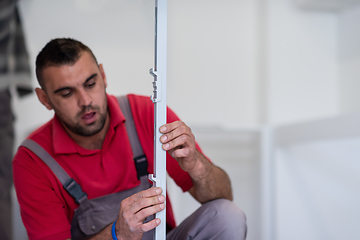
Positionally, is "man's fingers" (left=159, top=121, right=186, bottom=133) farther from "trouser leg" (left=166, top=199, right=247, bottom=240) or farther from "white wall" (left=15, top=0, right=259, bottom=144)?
"white wall" (left=15, top=0, right=259, bottom=144)

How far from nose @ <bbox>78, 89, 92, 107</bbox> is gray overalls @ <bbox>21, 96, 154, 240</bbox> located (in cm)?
10

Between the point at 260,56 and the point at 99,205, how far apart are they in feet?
4.39

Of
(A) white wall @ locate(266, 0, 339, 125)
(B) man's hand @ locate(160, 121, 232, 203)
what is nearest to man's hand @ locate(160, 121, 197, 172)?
(B) man's hand @ locate(160, 121, 232, 203)

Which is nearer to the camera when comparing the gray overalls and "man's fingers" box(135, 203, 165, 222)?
"man's fingers" box(135, 203, 165, 222)

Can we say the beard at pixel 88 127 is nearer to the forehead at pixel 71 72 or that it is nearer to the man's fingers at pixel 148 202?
the forehead at pixel 71 72

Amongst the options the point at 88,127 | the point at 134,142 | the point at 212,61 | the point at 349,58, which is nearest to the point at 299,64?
the point at 349,58

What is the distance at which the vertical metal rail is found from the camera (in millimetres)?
654

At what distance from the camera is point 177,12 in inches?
74.8

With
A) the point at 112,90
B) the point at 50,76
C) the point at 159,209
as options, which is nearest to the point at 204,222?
the point at 159,209

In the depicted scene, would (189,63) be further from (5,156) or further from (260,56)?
(5,156)

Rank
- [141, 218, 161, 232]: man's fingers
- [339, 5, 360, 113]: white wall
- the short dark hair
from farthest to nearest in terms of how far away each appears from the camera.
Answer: [339, 5, 360, 113]: white wall, the short dark hair, [141, 218, 161, 232]: man's fingers

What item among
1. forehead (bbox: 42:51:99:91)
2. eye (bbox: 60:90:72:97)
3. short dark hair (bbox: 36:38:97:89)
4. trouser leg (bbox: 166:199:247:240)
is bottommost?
trouser leg (bbox: 166:199:247:240)

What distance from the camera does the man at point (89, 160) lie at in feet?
2.62

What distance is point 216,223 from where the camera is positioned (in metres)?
0.85
